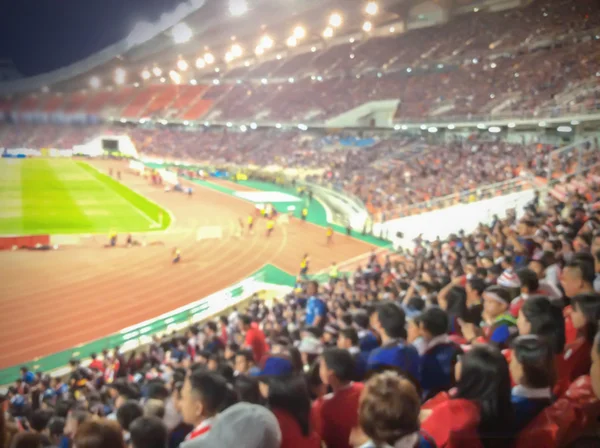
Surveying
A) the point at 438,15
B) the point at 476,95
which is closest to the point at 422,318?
the point at 476,95

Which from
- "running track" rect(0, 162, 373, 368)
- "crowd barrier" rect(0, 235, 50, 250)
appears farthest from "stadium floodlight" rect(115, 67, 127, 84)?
"crowd barrier" rect(0, 235, 50, 250)

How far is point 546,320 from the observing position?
3670mm

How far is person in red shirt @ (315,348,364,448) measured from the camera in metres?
3.08

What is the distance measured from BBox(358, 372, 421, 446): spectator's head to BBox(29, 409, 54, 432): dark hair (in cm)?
595

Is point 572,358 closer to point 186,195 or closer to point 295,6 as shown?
point 186,195

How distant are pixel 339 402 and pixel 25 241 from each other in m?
20.5

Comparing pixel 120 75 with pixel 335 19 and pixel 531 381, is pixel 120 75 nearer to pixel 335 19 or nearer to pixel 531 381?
pixel 335 19

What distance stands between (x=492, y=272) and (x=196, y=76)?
241 ft

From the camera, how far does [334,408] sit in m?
3.13

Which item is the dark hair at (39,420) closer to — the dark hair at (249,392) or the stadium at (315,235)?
the stadium at (315,235)

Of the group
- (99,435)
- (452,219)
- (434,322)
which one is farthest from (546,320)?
(452,219)

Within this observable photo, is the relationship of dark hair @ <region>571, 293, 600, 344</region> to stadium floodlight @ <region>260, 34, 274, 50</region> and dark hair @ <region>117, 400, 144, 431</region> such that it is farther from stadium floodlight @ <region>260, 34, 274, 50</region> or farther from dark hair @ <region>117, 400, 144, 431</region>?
stadium floodlight @ <region>260, 34, 274, 50</region>

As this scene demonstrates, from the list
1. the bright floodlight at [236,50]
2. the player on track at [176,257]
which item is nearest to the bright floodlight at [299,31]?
the bright floodlight at [236,50]

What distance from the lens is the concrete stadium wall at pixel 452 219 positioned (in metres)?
18.0
